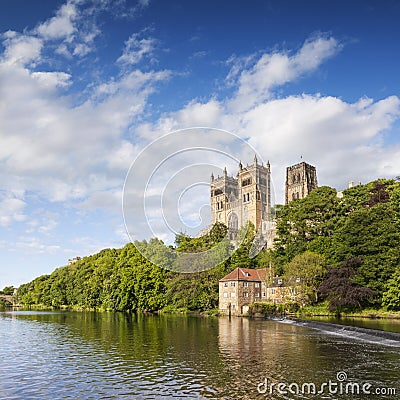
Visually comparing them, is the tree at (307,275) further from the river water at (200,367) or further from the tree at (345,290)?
the river water at (200,367)

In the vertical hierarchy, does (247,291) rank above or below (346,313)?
above

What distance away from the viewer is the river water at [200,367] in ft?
50.2

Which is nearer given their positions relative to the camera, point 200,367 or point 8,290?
point 200,367

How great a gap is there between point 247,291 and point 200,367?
135 feet

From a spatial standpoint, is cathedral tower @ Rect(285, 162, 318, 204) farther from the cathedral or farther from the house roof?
the house roof

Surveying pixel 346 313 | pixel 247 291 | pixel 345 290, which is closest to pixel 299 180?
pixel 247 291

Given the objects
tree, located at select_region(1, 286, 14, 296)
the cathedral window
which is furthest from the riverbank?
tree, located at select_region(1, 286, 14, 296)

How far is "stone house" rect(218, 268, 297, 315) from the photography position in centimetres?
5797

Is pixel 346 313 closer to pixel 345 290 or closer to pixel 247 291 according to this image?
pixel 345 290

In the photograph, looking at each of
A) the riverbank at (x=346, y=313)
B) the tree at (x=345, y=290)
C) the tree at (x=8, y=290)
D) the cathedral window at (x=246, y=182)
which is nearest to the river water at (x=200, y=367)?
the riverbank at (x=346, y=313)

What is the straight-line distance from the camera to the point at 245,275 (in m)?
61.3

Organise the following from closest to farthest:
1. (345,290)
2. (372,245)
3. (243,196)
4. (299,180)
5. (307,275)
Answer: (345,290) < (372,245) < (307,275) < (299,180) < (243,196)

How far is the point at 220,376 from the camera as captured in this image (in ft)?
57.7

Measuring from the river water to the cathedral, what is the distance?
331 feet
